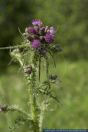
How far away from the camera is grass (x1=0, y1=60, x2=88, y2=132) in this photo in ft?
29.0

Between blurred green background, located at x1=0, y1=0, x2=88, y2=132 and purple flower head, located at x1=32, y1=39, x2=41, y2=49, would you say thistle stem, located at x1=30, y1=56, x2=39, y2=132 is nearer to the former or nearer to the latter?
purple flower head, located at x1=32, y1=39, x2=41, y2=49

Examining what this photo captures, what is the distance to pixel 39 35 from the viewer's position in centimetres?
277

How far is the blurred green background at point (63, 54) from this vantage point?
9.38 metres

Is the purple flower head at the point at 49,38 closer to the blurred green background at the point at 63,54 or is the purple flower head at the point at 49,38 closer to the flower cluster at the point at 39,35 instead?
the flower cluster at the point at 39,35

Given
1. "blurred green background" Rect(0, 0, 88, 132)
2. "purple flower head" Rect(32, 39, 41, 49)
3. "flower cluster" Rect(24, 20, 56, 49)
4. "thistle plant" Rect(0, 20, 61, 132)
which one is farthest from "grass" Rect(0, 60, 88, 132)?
"purple flower head" Rect(32, 39, 41, 49)

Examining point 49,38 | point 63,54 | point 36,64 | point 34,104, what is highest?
point 63,54

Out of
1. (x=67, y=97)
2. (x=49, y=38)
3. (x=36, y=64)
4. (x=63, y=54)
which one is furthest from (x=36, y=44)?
(x=67, y=97)

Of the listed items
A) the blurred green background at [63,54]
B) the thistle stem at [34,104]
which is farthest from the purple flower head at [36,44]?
the blurred green background at [63,54]

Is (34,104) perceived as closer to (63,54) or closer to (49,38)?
(49,38)

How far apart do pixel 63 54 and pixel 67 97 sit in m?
1.10

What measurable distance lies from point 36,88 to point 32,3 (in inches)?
612

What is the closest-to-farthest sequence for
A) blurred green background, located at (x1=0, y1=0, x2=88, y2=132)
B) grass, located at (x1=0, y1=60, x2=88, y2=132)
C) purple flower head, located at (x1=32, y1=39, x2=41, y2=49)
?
purple flower head, located at (x1=32, y1=39, x2=41, y2=49) < grass, located at (x1=0, y1=60, x2=88, y2=132) < blurred green background, located at (x1=0, y1=0, x2=88, y2=132)

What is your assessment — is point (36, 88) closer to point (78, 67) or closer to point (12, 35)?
point (78, 67)

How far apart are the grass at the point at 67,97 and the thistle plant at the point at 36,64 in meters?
3.79
